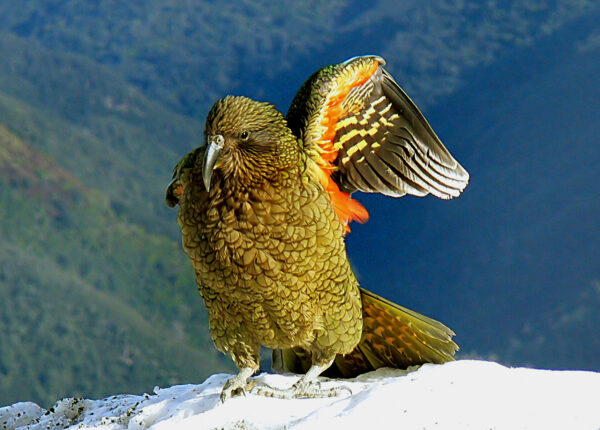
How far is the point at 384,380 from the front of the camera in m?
4.49

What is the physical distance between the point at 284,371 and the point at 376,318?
936 mm

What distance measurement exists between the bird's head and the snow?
1537 millimetres

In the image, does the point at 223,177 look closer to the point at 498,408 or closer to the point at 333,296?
the point at 333,296

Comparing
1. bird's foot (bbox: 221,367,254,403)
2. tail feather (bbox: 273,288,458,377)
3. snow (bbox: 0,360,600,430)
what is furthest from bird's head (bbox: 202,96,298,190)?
snow (bbox: 0,360,600,430)

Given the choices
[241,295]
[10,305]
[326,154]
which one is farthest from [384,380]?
[10,305]

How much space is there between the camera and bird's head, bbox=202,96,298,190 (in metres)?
3.84

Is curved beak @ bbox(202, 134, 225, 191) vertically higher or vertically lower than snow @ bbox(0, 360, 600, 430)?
higher

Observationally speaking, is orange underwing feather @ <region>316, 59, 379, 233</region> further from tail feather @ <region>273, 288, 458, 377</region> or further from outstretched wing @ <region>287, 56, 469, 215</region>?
tail feather @ <region>273, 288, 458, 377</region>

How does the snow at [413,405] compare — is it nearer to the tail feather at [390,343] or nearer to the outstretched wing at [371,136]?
the tail feather at [390,343]

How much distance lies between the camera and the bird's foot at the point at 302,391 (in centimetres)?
444

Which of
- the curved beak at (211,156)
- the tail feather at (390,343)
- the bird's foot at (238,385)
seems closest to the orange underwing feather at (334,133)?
the tail feather at (390,343)

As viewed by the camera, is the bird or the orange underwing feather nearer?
the bird

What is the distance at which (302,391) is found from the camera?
14.7 feet

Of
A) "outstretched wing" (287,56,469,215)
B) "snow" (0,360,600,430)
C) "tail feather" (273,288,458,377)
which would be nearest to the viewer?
"snow" (0,360,600,430)
